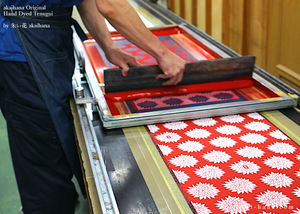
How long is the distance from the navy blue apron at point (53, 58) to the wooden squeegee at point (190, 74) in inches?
8.2

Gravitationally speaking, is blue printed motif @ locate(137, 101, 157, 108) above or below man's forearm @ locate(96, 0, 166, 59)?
below

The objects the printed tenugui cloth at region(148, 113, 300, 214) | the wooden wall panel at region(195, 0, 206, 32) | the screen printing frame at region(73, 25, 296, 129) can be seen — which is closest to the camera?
the printed tenugui cloth at region(148, 113, 300, 214)

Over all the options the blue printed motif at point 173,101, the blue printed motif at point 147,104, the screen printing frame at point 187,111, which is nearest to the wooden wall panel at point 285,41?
the screen printing frame at point 187,111

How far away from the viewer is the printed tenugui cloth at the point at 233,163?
837mm

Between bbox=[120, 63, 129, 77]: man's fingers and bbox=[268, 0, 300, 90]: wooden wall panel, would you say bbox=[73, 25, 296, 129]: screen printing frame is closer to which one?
bbox=[120, 63, 129, 77]: man's fingers

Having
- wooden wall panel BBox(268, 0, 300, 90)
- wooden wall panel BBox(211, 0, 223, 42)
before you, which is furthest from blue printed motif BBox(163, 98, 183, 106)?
wooden wall panel BBox(211, 0, 223, 42)

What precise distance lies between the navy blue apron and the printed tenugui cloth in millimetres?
493

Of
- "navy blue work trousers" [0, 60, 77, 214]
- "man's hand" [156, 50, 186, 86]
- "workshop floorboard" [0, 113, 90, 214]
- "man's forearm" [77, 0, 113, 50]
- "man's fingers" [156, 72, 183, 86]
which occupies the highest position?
"man's forearm" [77, 0, 113, 50]

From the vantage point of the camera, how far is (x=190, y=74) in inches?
61.5

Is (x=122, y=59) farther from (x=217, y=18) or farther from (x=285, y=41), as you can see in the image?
(x=217, y=18)

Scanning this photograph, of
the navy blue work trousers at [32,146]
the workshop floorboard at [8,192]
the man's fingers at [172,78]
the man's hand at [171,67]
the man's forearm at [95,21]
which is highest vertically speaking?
the man's forearm at [95,21]

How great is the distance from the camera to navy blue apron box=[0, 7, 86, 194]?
1.35 meters

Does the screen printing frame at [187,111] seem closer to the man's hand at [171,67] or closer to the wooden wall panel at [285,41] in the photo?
the man's hand at [171,67]

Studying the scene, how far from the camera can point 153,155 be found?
3.49 feet
